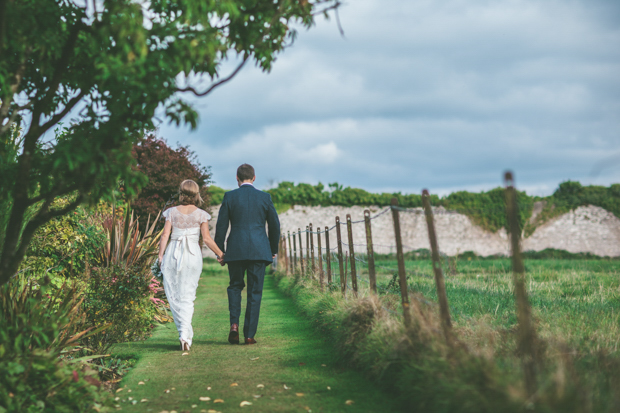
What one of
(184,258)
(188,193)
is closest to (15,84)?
(188,193)

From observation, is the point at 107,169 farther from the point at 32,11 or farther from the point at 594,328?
the point at 594,328

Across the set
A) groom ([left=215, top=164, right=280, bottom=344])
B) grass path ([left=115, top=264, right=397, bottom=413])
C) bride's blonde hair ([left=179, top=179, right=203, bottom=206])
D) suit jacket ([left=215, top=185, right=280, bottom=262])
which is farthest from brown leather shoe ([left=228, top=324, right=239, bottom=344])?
bride's blonde hair ([left=179, top=179, right=203, bottom=206])

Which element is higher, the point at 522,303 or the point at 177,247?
the point at 177,247

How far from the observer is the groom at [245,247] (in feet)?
18.0

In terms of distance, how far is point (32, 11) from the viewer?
2994mm

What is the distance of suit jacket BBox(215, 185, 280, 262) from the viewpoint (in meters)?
5.49

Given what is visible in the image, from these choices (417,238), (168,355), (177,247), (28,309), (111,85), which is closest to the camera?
(111,85)

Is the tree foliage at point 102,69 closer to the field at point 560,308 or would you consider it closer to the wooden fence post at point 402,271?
the wooden fence post at point 402,271

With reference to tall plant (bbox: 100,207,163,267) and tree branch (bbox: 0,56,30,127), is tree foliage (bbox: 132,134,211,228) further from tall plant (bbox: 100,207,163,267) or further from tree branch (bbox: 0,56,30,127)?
tree branch (bbox: 0,56,30,127)

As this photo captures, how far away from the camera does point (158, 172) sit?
14023 mm

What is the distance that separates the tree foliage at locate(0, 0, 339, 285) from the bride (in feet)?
6.49

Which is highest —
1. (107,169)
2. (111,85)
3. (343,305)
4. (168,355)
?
(111,85)

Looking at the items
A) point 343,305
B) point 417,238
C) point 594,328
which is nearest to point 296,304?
point 343,305

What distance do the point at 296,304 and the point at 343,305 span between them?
10.2 feet
